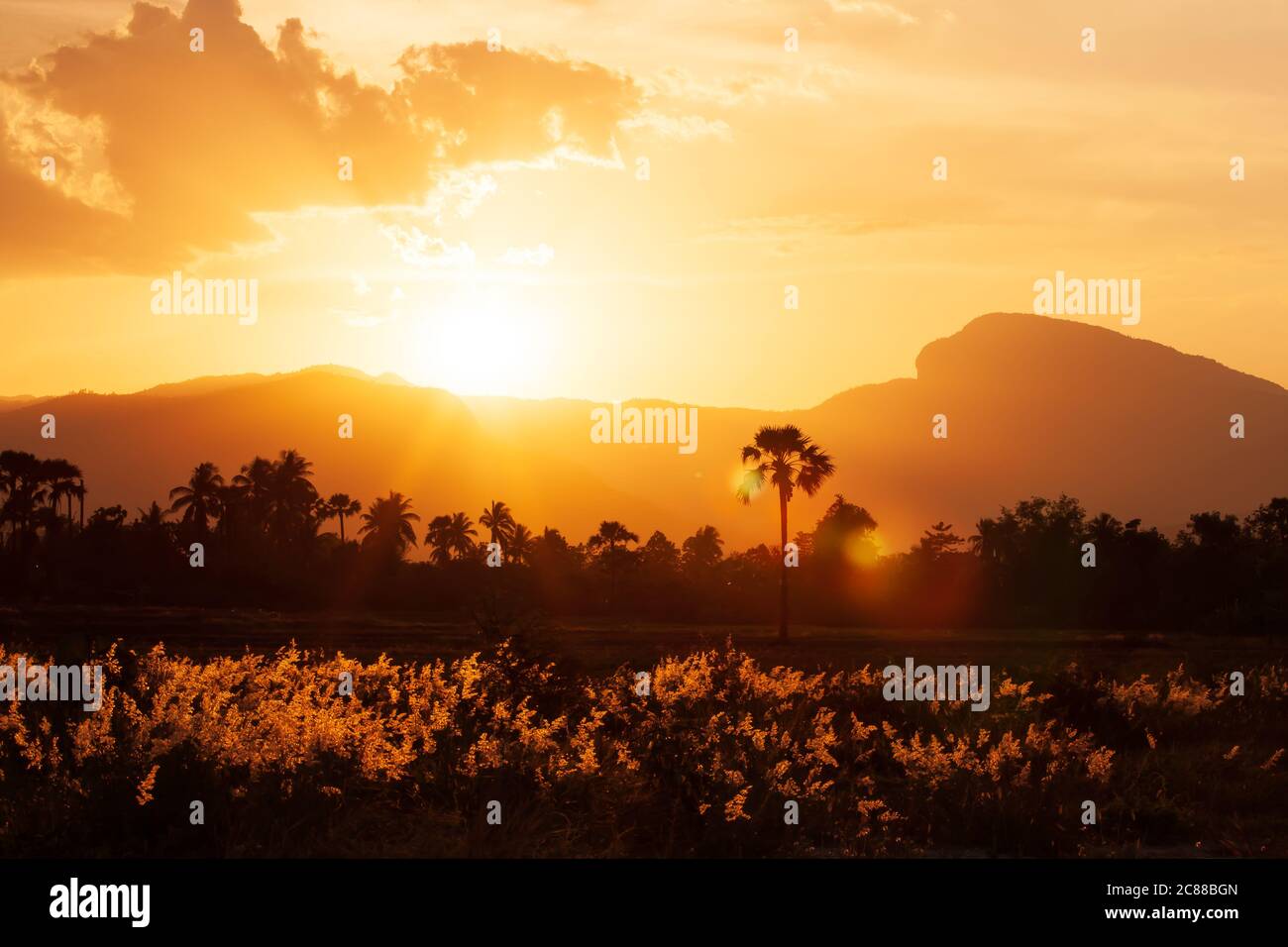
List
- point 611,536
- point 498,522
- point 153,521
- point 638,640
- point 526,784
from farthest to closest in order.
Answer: point 498,522 → point 611,536 → point 153,521 → point 638,640 → point 526,784

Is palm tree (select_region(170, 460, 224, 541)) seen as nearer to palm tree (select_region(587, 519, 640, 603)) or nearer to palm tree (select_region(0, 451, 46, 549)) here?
palm tree (select_region(0, 451, 46, 549))

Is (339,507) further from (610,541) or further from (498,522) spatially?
(610,541)

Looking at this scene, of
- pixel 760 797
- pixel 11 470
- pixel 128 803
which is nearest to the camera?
pixel 128 803

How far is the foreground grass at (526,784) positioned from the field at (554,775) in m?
0.03

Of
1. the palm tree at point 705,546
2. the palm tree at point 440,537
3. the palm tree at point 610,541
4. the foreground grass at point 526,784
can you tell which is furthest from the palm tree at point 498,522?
the foreground grass at point 526,784

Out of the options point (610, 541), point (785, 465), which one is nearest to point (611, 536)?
point (610, 541)

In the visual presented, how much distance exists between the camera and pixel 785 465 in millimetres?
62125

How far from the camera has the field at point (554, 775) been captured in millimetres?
10625

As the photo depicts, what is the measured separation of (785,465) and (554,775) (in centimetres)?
5103

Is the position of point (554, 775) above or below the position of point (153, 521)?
below
